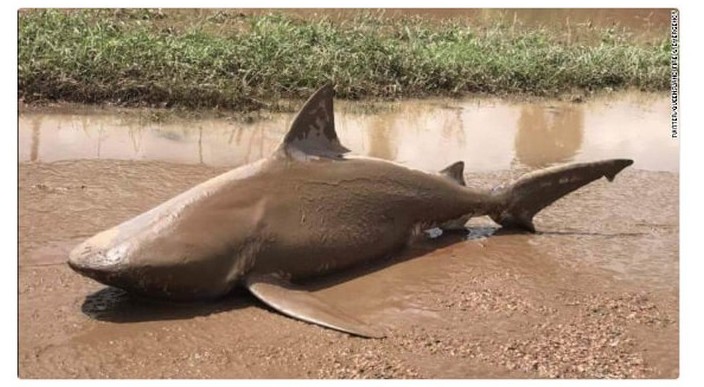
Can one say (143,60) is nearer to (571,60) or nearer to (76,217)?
(76,217)

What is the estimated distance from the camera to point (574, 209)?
24.1ft

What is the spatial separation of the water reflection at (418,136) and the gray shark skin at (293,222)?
2312mm

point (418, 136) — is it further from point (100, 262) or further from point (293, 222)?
point (100, 262)

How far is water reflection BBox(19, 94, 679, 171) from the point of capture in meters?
8.38

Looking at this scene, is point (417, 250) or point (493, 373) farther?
point (417, 250)

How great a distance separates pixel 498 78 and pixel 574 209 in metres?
4.86

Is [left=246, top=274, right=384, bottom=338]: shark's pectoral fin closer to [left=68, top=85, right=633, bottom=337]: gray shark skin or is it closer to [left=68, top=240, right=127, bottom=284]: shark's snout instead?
[left=68, top=85, right=633, bottom=337]: gray shark skin

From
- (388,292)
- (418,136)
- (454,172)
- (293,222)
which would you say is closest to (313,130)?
(293,222)

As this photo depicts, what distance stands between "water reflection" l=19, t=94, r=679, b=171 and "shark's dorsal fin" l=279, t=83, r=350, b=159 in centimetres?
265

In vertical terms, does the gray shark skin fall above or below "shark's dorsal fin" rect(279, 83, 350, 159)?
below

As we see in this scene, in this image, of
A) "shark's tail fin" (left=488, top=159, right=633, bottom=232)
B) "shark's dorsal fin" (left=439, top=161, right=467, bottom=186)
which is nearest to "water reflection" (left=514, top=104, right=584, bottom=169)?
"shark's tail fin" (left=488, top=159, right=633, bottom=232)

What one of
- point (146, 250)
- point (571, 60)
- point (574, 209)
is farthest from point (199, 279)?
point (571, 60)

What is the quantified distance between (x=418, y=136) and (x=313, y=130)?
425 cm

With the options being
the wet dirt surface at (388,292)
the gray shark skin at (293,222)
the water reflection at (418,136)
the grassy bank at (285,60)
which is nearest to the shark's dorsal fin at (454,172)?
the gray shark skin at (293,222)
